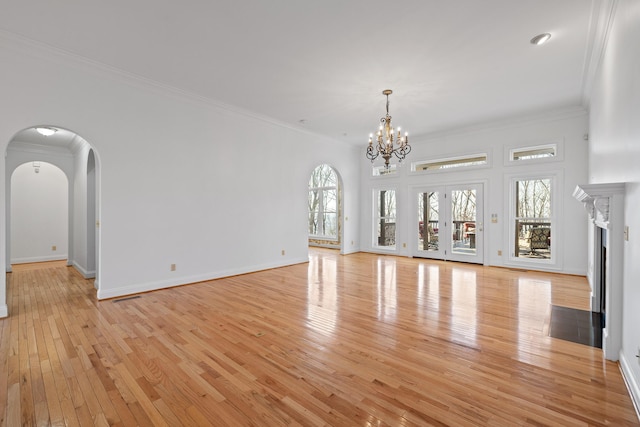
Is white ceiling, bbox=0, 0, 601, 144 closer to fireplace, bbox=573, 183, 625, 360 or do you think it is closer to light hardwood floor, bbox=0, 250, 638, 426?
fireplace, bbox=573, 183, 625, 360

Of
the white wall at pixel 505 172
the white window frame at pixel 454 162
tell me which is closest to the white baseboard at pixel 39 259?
the white wall at pixel 505 172

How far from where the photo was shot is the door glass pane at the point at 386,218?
327 inches

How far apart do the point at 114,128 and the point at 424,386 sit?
4.87 meters

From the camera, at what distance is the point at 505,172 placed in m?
6.38

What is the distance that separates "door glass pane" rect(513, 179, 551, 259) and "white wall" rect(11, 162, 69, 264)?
10873 millimetres

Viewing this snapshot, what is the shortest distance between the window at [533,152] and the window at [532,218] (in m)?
0.47

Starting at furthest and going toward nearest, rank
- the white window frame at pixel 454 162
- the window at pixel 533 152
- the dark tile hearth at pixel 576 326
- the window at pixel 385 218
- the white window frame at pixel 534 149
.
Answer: the window at pixel 385 218 < the white window frame at pixel 454 162 < the window at pixel 533 152 < the white window frame at pixel 534 149 < the dark tile hearth at pixel 576 326

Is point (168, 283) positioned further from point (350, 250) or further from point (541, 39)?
point (541, 39)

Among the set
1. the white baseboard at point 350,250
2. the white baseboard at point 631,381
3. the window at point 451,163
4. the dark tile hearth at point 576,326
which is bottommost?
the dark tile hearth at point 576,326

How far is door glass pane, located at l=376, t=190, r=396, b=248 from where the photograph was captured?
27.2 ft

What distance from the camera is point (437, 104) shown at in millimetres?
5379

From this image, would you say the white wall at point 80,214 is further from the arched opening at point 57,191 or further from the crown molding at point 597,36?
the crown molding at point 597,36

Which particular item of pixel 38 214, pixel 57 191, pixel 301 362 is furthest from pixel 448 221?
pixel 38 214

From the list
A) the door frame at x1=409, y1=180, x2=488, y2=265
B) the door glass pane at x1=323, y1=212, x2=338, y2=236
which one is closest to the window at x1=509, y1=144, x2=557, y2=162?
the door frame at x1=409, y1=180, x2=488, y2=265
